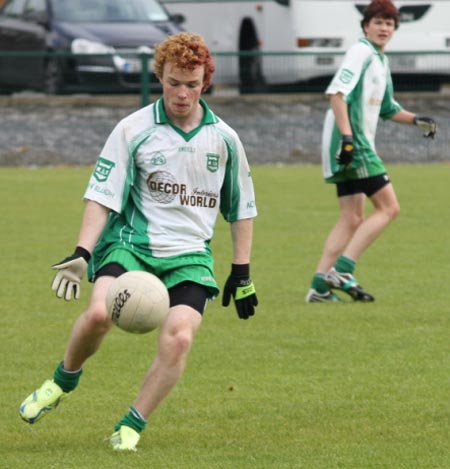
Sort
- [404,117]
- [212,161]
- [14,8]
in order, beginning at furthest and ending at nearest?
[14,8]
[404,117]
[212,161]

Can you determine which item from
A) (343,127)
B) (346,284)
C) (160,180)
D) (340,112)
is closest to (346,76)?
(340,112)

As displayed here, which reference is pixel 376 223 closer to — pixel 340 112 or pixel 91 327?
pixel 340 112

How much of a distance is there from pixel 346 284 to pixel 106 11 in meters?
12.4

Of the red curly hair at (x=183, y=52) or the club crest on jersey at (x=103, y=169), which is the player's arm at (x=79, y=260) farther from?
the red curly hair at (x=183, y=52)

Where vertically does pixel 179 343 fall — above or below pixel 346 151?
above

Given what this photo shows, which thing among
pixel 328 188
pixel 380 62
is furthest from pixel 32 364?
pixel 328 188

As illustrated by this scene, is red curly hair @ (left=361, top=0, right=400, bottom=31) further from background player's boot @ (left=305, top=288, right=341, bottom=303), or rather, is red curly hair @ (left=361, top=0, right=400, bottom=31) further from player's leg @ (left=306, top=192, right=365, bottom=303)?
background player's boot @ (left=305, top=288, right=341, bottom=303)

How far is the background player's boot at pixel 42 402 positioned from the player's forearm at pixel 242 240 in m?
0.95

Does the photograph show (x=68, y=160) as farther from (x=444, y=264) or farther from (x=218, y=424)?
(x=218, y=424)

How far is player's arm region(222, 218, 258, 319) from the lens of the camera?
21.7ft

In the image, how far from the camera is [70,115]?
21.5m

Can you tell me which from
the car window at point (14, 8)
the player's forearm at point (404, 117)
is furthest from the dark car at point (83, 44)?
the player's forearm at point (404, 117)

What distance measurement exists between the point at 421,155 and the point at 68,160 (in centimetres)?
508

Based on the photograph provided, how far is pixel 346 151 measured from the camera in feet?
33.4
